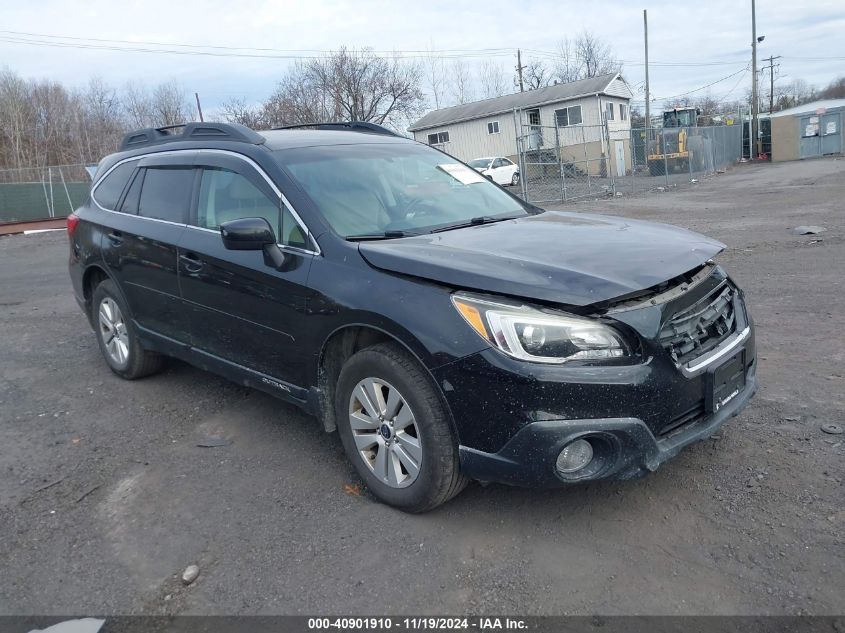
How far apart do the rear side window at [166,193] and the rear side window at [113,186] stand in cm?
33

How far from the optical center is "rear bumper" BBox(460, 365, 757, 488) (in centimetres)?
278

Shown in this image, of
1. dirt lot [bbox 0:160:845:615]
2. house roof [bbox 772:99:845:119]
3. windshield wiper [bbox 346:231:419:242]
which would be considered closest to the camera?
dirt lot [bbox 0:160:845:615]

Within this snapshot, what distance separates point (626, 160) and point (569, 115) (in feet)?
15.7

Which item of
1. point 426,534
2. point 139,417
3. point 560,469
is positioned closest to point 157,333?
point 139,417

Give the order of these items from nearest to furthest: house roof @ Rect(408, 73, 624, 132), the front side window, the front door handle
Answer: the front side window, the front door handle, house roof @ Rect(408, 73, 624, 132)

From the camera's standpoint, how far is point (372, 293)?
125 inches

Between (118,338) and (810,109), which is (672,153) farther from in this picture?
(118,338)

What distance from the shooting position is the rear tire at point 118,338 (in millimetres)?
5199

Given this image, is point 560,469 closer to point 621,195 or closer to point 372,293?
point 372,293

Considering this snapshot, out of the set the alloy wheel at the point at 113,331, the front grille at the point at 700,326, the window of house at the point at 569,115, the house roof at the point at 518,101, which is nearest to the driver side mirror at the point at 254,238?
the front grille at the point at 700,326

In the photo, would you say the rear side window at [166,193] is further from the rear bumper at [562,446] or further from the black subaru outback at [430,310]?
the rear bumper at [562,446]

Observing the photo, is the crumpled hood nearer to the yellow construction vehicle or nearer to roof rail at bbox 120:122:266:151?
roof rail at bbox 120:122:266:151

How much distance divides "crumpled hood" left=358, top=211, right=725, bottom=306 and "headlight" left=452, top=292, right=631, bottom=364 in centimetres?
9

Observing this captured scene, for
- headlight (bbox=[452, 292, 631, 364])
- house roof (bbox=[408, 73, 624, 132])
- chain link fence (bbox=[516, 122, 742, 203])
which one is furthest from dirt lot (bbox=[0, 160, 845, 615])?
house roof (bbox=[408, 73, 624, 132])
